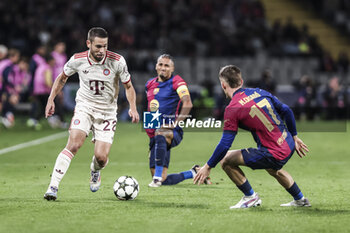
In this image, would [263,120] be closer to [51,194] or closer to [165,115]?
[51,194]

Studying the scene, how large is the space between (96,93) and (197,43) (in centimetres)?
1779

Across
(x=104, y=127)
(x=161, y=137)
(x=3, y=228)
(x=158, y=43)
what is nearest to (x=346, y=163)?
(x=161, y=137)

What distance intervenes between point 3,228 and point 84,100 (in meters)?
2.59

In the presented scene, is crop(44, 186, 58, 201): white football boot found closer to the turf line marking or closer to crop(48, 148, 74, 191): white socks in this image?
crop(48, 148, 74, 191): white socks

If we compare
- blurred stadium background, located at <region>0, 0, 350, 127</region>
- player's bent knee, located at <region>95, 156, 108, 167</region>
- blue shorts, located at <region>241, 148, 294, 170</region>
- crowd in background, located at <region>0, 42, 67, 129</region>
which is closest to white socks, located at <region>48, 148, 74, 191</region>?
player's bent knee, located at <region>95, 156, 108, 167</region>

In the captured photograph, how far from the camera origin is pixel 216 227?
631 centimetres

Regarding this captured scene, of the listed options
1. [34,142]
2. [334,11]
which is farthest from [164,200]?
[334,11]

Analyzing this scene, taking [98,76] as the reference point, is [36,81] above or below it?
below

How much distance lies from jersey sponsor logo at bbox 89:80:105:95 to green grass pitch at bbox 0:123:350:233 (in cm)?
133

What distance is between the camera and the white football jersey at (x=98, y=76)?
831 cm

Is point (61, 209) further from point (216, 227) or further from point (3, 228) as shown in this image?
point (216, 227)

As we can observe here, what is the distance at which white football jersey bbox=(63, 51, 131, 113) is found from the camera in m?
8.31

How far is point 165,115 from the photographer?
9875 mm

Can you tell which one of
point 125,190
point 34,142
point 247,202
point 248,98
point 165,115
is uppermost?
point 248,98
